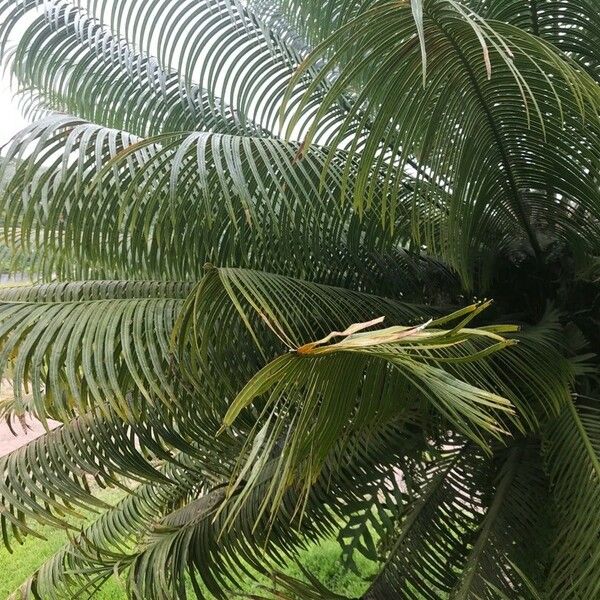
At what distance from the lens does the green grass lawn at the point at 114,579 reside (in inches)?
97.0

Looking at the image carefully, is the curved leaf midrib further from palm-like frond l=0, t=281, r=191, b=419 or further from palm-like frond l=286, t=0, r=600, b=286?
palm-like frond l=0, t=281, r=191, b=419

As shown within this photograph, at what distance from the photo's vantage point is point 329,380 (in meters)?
0.73

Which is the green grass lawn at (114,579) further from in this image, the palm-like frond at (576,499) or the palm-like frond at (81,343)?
the palm-like frond at (81,343)

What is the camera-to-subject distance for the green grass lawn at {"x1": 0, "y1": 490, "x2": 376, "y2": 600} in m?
2.46

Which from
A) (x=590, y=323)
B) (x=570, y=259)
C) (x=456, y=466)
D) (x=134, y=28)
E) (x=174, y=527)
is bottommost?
(x=174, y=527)

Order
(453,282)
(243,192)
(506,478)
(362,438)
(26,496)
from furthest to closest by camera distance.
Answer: (453,282), (362,438), (506,478), (26,496), (243,192)

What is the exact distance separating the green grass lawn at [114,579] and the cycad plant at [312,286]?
92 cm

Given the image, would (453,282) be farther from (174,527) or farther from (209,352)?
(174,527)

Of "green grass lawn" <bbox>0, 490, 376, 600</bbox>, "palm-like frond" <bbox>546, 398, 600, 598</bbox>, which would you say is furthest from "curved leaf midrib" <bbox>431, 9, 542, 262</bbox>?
"green grass lawn" <bbox>0, 490, 376, 600</bbox>

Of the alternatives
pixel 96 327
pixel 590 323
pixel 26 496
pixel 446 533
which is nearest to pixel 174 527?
pixel 26 496

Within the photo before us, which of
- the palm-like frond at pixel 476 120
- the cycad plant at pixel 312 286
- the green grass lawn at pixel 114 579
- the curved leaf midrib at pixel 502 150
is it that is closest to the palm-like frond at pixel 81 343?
the cycad plant at pixel 312 286

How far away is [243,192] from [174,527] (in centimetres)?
83

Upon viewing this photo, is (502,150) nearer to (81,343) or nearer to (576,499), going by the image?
(576,499)

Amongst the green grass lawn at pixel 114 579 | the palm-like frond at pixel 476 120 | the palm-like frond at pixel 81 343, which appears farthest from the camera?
the green grass lawn at pixel 114 579
